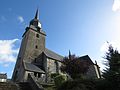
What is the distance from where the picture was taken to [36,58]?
34.2 m

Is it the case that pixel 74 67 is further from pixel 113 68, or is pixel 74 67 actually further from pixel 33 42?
pixel 33 42

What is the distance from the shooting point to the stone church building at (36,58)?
2997 centimetres

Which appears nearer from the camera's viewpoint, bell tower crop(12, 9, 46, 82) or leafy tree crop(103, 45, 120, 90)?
leafy tree crop(103, 45, 120, 90)

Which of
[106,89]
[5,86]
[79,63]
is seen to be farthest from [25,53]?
[106,89]

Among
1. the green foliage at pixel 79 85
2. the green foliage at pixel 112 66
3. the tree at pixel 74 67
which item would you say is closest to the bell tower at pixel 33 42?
the tree at pixel 74 67

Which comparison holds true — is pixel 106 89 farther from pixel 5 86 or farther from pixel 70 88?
pixel 5 86

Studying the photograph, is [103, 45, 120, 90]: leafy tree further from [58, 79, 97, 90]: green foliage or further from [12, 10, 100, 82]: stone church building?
[12, 10, 100, 82]: stone church building

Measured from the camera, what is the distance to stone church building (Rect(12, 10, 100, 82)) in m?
30.0

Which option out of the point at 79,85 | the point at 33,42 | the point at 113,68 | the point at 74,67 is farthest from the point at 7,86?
the point at 33,42

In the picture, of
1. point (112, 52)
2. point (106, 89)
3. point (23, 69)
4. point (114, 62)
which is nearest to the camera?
point (106, 89)

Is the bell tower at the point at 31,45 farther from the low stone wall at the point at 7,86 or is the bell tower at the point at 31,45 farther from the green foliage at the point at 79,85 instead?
the green foliage at the point at 79,85

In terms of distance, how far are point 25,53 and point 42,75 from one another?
724 cm

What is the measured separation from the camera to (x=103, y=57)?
1686cm

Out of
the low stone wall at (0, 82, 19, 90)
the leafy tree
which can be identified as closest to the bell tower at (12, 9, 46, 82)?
the low stone wall at (0, 82, 19, 90)
